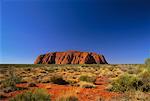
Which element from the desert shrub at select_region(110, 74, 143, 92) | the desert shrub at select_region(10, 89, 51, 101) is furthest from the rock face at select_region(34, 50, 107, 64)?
the desert shrub at select_region(10, 89, 51, 101)

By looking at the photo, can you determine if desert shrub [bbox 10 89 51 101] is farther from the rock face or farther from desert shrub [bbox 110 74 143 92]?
the rock face

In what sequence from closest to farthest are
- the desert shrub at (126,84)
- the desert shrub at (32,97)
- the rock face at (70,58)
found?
the desert shrub at (32,97), the desert shrub at (126,84), the rock face at (70,58)

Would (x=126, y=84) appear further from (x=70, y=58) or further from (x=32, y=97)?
(x=70, y=58)

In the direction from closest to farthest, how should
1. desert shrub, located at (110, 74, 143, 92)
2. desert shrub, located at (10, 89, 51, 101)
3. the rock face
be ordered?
desert shrub, located at (10, 89, 51, 101) < desert shrub, located at (110, 74, 143, 92) < the rock face

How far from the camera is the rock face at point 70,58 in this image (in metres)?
148

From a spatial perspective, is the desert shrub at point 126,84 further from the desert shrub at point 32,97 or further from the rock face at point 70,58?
the rock face at point 70,58

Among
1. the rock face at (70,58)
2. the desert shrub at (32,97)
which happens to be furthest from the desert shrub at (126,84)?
the rock face at (70,58)

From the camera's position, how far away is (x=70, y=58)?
155625mm

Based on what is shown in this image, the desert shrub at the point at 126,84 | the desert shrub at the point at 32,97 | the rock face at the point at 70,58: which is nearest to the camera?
the desert shrub at the point at 32,97

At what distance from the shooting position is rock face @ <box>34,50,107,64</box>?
148 m

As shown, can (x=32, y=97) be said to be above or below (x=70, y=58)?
below

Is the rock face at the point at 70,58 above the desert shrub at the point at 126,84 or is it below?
above

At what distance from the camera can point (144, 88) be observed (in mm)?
10852

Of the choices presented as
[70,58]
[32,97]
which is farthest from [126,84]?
[70,58]
